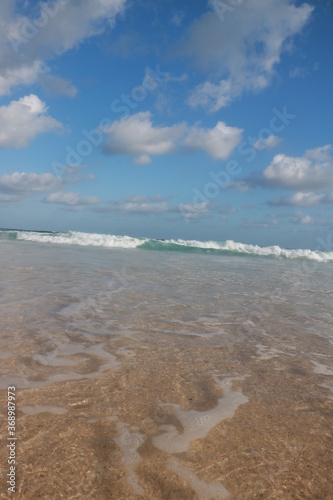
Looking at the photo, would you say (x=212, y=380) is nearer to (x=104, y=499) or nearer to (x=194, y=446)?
(x=194, y=446)

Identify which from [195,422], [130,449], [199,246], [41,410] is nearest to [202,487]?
[130,449]

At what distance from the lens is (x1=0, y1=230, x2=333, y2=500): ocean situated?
1.70m

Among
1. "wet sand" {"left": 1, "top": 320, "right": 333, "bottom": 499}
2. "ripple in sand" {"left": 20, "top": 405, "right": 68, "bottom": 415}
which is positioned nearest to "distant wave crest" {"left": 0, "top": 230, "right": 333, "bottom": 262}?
"wet sand" {"left": 1, "top": 320, "right": 333, "bottom": 499}

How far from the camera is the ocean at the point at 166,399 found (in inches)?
66.8

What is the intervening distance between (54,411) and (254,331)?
2935 mm

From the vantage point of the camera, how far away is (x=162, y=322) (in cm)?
458

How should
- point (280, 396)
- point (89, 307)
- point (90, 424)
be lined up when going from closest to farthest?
point (90, 424)
point (280, 396)
point (89, 307)

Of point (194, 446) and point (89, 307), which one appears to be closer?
point (194, 446)

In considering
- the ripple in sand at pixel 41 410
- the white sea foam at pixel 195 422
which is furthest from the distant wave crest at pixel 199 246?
the ripple in sand at pixel 41 410

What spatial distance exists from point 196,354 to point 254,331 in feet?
4.27

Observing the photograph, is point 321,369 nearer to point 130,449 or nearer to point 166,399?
point 166,399

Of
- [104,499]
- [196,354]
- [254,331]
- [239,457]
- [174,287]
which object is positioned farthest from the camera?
[174,287]

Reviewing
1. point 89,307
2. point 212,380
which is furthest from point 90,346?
point 89,307

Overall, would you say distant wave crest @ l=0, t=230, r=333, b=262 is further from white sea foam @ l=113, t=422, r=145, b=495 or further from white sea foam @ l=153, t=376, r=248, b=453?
white sea foam @ l=113, t=422, r=145, b=495
